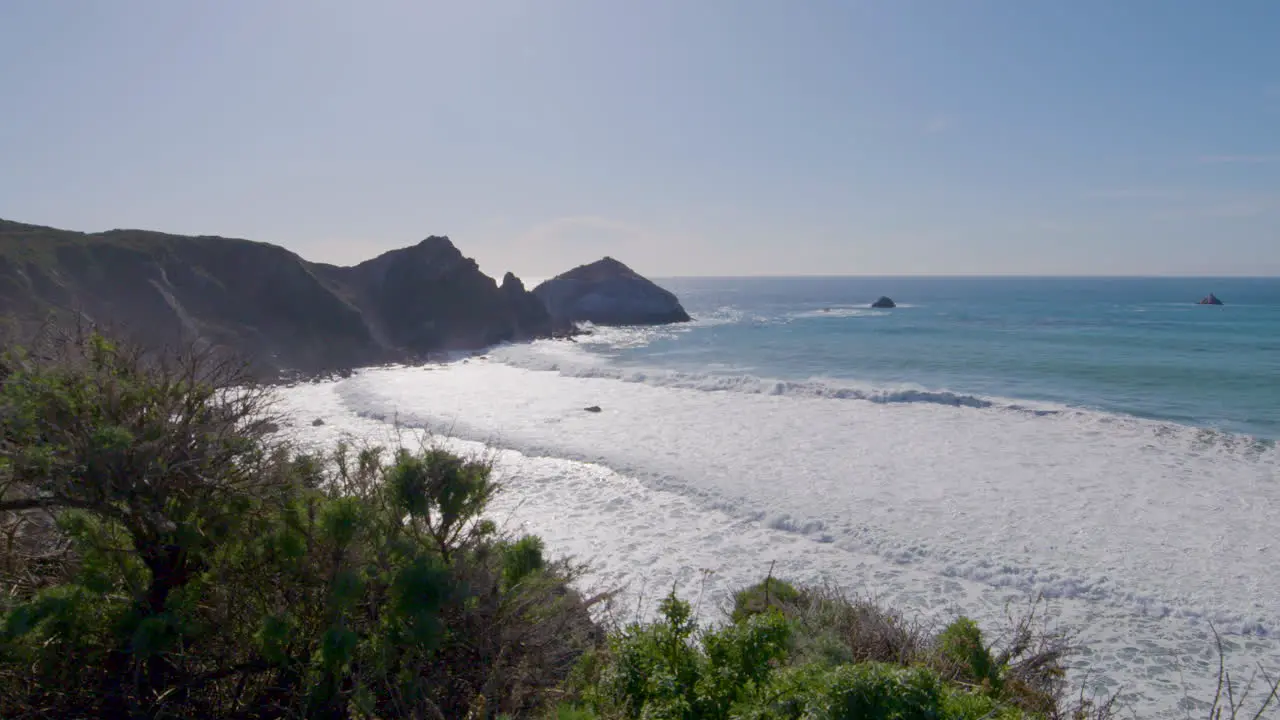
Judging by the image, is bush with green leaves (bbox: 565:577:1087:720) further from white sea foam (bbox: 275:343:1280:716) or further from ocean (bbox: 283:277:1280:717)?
white sea foam (bbox: 275:343:1280:716)

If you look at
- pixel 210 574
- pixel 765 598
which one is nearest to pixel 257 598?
pixel 210 574

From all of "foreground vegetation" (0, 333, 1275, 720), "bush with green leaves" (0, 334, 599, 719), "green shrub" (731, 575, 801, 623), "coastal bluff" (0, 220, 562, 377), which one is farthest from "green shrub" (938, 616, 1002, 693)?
"coastal bluff" (0, 220, 562, 377)

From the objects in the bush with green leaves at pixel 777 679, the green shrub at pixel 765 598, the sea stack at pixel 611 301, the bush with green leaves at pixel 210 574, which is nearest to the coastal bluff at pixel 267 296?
the sea stack at pixel 611 301

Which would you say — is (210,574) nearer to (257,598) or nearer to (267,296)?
(257,598)

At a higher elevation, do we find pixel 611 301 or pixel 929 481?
pixel 611 301

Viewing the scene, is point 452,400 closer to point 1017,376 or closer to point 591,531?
point 591,531

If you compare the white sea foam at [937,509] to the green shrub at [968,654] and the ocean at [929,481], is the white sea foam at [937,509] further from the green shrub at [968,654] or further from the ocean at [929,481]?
the green shrub at [968,654]
